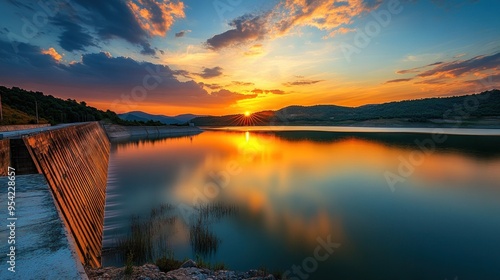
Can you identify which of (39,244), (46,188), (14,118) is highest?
(14,118)

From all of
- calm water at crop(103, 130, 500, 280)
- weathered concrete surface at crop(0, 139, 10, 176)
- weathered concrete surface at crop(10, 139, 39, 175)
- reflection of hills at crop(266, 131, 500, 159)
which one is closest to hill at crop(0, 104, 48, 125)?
calm water at crop(103, 130, 500, 280)

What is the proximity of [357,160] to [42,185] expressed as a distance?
3684cm

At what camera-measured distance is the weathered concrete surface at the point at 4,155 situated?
21.0ft

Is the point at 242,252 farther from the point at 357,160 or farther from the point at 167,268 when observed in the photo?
the point at 357,160

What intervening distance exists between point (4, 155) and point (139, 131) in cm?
9332

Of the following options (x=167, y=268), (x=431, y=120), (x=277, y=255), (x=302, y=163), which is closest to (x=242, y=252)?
(x=277, y=255)

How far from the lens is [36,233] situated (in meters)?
3.55

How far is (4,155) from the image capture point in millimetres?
6594

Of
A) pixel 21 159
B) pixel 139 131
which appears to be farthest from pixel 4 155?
pixel 139 131

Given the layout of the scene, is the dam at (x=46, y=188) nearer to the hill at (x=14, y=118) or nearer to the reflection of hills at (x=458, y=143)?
the hill at (x=14, y=118)

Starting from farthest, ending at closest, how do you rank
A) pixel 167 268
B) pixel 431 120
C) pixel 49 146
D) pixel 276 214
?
pixel 431 120, pixel 276 214, pixel 49 146, pixel 167 268

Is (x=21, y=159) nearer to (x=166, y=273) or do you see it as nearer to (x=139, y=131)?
(x=166, y=273)

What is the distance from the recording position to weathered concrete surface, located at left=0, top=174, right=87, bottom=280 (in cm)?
269

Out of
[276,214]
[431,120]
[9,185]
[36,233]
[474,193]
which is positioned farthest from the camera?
[431,120]
